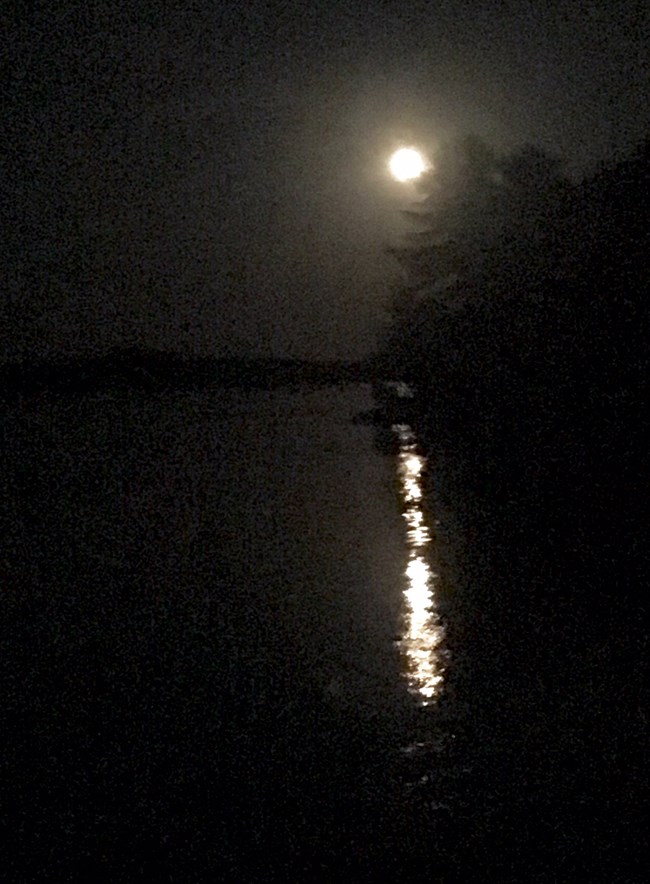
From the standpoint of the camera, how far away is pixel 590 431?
8234 mm

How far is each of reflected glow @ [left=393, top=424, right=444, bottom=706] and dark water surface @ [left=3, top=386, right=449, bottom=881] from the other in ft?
0.05

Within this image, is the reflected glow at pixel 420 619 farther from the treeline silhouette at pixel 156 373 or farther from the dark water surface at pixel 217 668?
the treeline silhouette at pixel 156 373

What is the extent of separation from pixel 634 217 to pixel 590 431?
9.85ft

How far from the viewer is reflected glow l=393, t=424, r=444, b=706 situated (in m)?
4.44

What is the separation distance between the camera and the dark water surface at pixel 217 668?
11.2ft

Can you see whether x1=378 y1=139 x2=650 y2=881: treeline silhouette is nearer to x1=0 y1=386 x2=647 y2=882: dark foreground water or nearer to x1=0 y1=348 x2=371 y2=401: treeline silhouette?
x1=0 y1=386 x2=647 y2=882: dark foreground water

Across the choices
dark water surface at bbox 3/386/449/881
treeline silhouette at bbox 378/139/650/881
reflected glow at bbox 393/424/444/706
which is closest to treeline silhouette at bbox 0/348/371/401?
treeline silhouette at bbox 378/139/650/881

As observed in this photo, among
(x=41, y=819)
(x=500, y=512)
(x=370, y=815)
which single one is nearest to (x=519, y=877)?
(x=370, y=815)

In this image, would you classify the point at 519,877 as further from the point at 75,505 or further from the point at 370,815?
the point at 75,505

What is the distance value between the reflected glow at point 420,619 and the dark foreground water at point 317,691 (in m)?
0.02

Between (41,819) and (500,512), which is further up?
(500,512)

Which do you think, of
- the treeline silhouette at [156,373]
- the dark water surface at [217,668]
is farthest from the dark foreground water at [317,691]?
the treeline silhouette at [156,373]

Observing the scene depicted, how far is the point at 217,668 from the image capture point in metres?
4.76

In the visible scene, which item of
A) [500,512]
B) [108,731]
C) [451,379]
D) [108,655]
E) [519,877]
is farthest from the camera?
[451,379]
